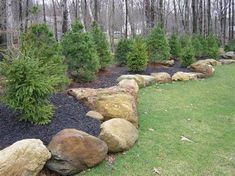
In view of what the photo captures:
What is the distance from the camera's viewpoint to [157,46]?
454 inches

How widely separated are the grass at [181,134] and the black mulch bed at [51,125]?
0.76 metres

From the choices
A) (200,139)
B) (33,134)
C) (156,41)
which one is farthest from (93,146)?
(156,41)

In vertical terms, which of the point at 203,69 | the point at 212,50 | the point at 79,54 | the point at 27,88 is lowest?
the point at 203,69

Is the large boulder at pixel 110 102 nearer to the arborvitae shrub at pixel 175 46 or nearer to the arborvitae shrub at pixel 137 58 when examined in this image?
the arborvitae shrub at pixel 137 58

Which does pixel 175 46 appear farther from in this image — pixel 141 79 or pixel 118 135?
pixel 118 135

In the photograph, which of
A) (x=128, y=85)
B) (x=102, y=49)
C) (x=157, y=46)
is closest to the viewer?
(x=128, y=85)

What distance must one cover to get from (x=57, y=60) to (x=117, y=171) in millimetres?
3403

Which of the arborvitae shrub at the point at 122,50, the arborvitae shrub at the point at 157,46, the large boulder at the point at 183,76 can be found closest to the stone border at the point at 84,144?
the large boulder at the point at 183,76

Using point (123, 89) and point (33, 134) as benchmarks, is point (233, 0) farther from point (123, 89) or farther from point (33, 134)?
point (33, 134)

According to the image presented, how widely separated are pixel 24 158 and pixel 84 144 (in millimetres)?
781

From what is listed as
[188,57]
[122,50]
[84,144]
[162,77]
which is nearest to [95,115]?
[84,144]

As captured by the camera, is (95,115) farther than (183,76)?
No

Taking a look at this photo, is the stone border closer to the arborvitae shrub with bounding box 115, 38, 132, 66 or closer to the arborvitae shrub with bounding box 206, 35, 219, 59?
the arborvitae shrub with bounding box 115, 38, 132, 66

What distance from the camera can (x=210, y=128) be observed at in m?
5.87
